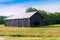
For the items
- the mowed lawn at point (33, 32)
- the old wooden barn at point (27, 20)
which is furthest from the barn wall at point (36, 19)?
the mowed lawn at point (33, 32)

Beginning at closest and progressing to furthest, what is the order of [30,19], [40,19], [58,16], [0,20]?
[30,19] < [40,19] < [58,16] < [0,20]

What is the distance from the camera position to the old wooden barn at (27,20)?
50.3m

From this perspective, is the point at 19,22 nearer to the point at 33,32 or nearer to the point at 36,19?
the point at 36,19

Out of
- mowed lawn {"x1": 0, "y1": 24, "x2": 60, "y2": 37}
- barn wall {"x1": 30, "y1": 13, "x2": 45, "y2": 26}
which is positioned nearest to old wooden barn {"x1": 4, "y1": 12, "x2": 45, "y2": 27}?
barn wall {"x1": 30, "y1": 13, "x2": 45, "y2": 26}

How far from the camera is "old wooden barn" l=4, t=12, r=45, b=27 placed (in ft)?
165

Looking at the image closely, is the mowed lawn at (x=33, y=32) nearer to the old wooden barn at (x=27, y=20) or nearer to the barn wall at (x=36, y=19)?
the old wooden barn at (x=27, y=20)

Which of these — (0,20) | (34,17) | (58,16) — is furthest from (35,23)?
(0,20)

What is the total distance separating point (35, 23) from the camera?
52.6m

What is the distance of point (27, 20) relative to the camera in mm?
50156

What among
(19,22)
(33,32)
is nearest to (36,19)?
(19,22)

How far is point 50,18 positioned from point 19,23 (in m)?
17.3

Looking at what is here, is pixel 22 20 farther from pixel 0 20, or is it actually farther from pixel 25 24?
pixel 0 20

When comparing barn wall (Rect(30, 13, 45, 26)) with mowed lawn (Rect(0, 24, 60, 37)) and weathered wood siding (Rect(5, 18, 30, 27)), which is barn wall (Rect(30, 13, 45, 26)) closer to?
weathered wood siding (Rect(5, 18, 30, 27))

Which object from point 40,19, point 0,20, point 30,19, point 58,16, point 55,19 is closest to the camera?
point 30,19
